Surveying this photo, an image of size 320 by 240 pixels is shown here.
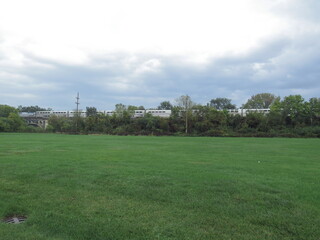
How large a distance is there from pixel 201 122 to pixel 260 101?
37.5 meters

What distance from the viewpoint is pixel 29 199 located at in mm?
5887

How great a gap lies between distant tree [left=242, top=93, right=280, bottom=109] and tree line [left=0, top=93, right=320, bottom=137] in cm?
2195

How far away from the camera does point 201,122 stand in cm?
6172

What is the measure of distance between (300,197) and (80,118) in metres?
74.2

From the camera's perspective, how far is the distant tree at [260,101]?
88.8 metres

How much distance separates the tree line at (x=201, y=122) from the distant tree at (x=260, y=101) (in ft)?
72.0

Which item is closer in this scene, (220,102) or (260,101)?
(260,101)

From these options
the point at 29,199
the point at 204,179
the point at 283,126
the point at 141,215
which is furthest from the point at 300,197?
the point at 283,126

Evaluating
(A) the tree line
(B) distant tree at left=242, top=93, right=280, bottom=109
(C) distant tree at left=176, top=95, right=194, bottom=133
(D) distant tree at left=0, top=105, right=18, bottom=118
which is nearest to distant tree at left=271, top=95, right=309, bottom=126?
(A) the tree line

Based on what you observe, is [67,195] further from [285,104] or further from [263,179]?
[285,104]

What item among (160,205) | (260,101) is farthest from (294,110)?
(160,205)

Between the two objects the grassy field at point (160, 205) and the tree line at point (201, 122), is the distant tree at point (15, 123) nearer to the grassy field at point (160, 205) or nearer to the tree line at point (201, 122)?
the tree line at point (201, 122)

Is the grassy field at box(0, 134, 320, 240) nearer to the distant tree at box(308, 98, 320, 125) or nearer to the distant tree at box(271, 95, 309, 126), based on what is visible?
the distant tree at box(271, 95, 309, 126)

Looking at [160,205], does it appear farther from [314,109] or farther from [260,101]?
[260,101]
